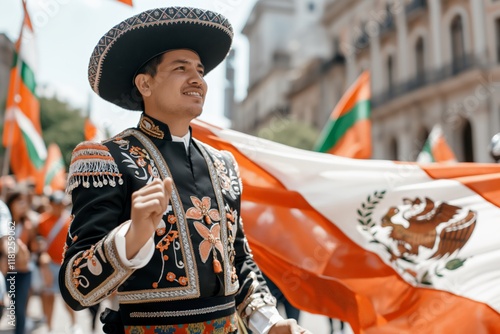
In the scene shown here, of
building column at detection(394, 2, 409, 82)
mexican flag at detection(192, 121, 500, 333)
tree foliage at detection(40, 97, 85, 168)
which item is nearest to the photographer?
mexican flag at detection(192, 121, 500, 333)

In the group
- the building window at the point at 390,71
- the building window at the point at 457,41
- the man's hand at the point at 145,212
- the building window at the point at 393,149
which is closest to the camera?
the man's hand at the point at 145,212

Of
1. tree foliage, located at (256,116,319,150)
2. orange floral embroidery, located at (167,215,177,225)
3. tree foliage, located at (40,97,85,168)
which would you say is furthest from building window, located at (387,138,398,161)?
orange floral embroidery, located at (167,215,177,225)

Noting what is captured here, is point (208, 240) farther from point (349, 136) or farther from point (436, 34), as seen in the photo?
point (436, 34)

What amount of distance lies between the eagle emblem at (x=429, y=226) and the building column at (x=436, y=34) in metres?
19.9

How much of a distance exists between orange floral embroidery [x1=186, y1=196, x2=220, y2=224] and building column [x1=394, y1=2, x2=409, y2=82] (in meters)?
23.4

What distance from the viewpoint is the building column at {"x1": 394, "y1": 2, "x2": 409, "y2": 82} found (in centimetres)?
2408

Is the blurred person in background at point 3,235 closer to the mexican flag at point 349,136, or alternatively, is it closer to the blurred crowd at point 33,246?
the blurred crowd at point 33,246

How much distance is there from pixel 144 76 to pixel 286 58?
46.2 meters

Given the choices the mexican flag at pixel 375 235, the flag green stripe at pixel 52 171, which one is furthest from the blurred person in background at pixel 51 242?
the flag green stripe at pixel 52 171

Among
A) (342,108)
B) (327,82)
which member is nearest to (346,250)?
(342,108)

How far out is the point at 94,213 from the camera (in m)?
1.70

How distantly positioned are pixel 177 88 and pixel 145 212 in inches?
27.2

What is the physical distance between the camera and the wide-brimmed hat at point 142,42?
1.99 m

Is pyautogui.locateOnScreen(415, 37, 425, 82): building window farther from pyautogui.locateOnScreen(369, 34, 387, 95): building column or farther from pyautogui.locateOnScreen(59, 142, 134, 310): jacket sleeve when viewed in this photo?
pyautogui.locateOnScreen(59, 142, 134, 310): jacket sleeve
